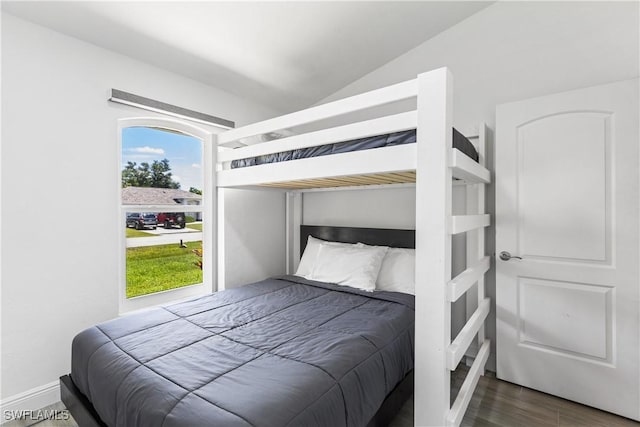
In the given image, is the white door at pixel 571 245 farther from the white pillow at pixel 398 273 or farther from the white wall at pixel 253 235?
the white wall at pixel 253 235

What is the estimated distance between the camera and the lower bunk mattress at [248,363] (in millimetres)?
1089

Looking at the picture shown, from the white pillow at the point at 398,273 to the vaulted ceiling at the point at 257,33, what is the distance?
1.87 metres

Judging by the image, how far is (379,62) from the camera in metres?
3.01

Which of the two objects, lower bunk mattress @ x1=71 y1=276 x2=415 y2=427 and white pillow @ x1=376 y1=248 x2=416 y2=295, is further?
white pillow @ x1=376 y1=248 x2=416 y2=295

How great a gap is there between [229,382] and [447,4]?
2941 millimetres

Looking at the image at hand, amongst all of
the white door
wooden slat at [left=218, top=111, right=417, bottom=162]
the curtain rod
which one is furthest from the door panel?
the curtain rod

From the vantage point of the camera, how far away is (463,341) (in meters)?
1.60

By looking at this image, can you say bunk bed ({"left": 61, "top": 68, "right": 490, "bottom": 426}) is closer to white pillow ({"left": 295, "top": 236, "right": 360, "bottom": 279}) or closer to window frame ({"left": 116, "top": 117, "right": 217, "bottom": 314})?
window frame ({"left": 116, "top": 117, "right": 217, "bottom": 314})

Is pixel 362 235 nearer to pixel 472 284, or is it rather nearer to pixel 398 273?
pixel 398 273

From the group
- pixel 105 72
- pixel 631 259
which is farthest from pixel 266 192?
pixel 631 259

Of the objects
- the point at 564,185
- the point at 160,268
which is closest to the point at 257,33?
the point at 160,268

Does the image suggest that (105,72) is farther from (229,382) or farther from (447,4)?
(447,4)

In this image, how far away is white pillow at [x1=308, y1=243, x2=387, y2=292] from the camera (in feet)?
8.33

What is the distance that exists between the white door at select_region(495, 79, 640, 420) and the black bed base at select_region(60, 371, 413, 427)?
1.04m
